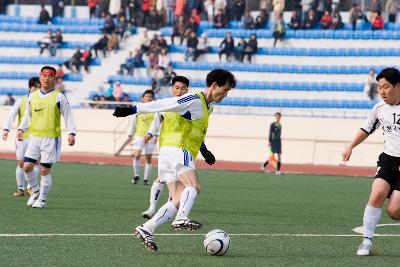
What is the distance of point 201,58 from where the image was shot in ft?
136

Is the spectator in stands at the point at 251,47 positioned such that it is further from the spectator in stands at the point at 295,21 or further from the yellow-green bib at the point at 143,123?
the yellow-green bib at the point at 143,123

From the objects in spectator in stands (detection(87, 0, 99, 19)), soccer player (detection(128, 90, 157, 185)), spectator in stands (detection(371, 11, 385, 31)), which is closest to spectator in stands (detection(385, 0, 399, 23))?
spectator in stands (detection(371, 11, 385, 31))

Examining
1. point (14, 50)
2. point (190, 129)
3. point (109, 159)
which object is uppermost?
point (190, 129)

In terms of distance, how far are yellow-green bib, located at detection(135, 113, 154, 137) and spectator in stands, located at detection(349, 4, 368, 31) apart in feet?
56.2

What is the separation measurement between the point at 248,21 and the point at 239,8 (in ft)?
3.26

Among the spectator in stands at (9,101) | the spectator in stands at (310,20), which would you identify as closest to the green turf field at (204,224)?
the spectator in stands at (9,101)

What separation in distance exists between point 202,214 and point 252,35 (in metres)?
24.6

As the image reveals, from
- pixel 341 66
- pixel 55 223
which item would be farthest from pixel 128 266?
pixel 341 66

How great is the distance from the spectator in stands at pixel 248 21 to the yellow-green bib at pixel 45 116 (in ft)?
85.3

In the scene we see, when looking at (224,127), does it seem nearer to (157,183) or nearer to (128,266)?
(157,183)

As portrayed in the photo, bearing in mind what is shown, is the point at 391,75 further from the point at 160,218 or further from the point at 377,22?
the point at 377,22

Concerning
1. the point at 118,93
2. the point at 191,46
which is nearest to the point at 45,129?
the point at 118,93

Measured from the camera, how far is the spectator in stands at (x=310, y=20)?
40.6 metres

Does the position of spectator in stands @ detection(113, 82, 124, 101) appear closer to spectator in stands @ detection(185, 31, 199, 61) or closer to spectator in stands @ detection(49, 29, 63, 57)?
spectator in stands @ detection(185, 31, 199, 61)
